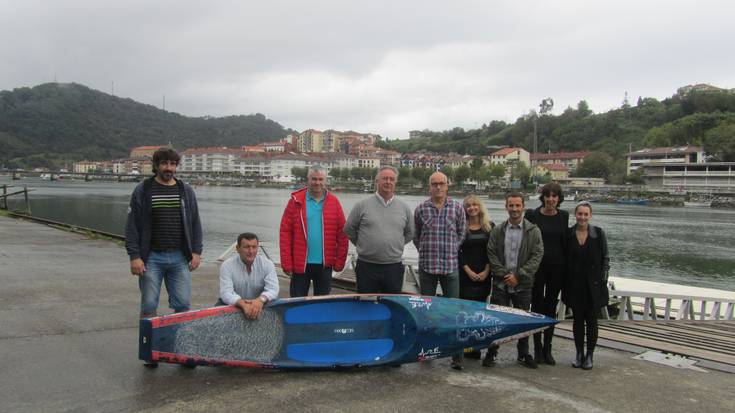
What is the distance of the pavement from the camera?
3.89 meters

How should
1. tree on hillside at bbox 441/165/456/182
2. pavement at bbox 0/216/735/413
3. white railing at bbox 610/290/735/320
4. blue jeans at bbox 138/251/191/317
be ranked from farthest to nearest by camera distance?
tree on hillside at bbox 441/165/456/182
white railing at bbox 610/290/735/320
blue jeans at bbox 138/251/191/317
pavement at bbox 0/216/735/413

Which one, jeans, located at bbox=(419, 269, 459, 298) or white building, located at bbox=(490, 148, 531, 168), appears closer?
jeans, located at bbox=(419, 269, 459, 298)

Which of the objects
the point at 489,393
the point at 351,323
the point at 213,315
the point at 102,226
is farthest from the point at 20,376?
the point at 102,226

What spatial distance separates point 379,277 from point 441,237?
27.6 inches

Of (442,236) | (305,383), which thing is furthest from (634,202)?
(305,383)

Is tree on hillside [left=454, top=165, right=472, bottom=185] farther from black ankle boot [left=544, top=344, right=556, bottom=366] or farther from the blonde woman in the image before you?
black ankle boot [left=544, top=344, right=556, bottom=366]

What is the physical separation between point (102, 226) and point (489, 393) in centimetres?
3595

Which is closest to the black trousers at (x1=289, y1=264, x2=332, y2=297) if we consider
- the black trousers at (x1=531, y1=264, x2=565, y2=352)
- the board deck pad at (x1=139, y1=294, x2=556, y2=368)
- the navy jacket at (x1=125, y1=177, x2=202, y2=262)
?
the board deck pad at (x1=139, y1=294, x2=556, y2=368)

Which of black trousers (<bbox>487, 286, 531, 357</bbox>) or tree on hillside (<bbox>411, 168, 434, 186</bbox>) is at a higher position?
tree on hillside (<bbox>411, 168, 434, 186</bbox>)

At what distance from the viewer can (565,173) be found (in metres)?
138

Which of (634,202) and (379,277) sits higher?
(379,277)

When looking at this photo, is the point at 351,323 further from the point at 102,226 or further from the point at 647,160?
the point at 647,160

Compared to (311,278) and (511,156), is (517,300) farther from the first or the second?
(511,156)

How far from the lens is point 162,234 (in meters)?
4.64
